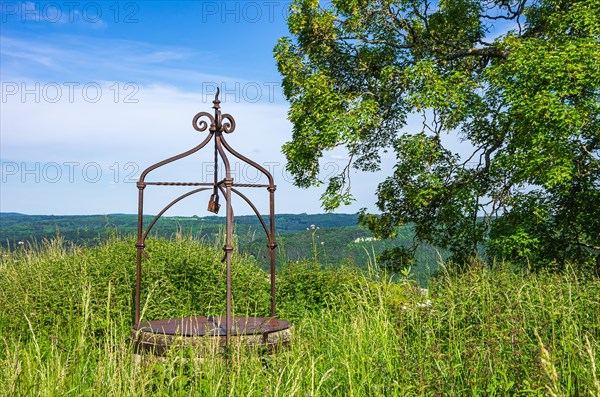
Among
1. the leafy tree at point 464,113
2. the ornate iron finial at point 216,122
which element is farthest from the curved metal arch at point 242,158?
the leafy tree at point 464,113

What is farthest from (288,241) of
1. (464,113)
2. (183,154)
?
(183,154)

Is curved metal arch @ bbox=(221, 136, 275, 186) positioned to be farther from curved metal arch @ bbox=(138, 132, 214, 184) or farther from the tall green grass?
the tall green grass

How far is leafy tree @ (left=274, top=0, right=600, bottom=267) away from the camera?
27.5 feet

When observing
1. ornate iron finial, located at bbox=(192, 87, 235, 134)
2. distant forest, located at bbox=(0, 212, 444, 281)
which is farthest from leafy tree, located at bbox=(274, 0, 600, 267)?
ornate iron finial, located at bbox=(192, 87, 235, 134)

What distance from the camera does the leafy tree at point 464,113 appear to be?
8.38 meters

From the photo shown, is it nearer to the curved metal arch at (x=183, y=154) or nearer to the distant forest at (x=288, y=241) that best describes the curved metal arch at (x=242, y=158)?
the curved metal arch at (x=183, y=154)

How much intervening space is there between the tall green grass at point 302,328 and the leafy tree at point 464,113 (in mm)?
2053

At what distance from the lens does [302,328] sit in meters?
6.15

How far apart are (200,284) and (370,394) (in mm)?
4605

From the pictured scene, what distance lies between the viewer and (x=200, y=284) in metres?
8.08

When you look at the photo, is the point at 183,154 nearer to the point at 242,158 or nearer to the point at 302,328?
the point at 242,158

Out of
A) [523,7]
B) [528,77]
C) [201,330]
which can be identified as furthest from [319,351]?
[523,7]

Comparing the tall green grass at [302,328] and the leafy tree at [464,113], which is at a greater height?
the leafy tree at [464,113]

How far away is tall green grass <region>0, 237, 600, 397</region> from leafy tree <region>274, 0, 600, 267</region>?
205 centimetres
